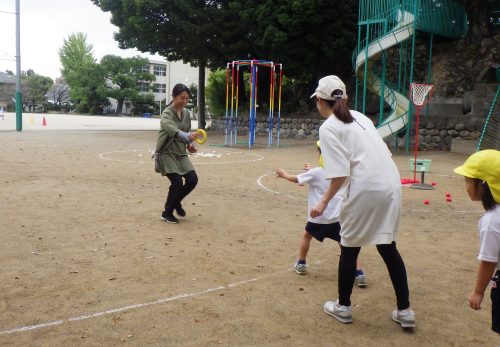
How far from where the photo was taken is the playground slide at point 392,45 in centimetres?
Answer: 1769

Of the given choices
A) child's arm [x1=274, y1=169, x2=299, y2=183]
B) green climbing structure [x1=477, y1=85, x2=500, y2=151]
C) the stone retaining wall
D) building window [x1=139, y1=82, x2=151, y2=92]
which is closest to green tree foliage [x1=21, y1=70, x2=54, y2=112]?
building window [x1=139, y1=82, x2=151, y2=92]

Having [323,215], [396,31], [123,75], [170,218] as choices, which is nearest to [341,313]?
[323,215]

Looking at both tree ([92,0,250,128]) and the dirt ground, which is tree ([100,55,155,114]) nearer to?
tree ([92,0,250,128])

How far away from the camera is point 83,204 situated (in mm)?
7535

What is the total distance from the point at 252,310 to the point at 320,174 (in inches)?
50.5

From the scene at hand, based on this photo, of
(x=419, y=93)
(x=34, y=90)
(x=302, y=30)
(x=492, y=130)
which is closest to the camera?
(x=419, y=93)

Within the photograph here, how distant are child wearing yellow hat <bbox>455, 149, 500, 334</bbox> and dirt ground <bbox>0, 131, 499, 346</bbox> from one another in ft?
2.94

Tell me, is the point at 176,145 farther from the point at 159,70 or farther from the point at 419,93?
the point at 159,70

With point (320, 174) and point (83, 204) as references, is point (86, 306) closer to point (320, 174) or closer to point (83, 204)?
point (320, 174)

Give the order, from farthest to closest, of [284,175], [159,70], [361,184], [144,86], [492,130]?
[159,70], [144,86], [492,130], [284,175], [361,184]

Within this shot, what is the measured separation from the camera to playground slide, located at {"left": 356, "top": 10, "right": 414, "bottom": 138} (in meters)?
17.7

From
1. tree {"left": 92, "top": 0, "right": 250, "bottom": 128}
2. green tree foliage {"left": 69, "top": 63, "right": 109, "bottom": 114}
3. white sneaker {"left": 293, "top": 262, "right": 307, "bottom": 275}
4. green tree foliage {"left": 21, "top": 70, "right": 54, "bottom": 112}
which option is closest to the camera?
white sneaker {"left": 293, "top": 262, "right": 307, "bottom": 275}

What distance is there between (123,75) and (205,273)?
2362 inches

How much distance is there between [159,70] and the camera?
80.6 m
